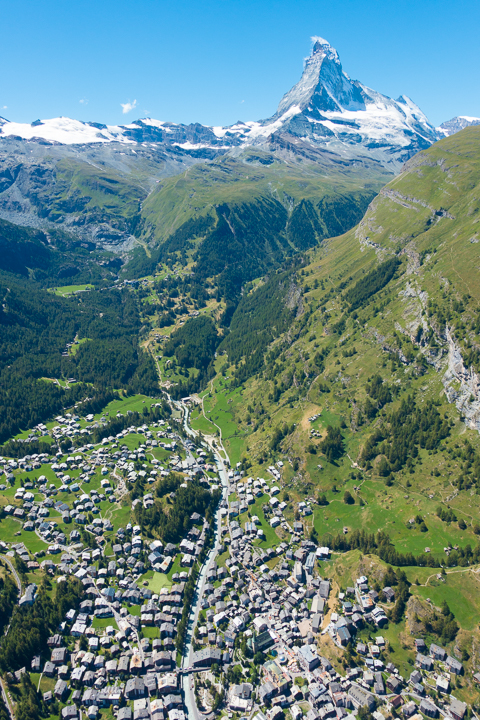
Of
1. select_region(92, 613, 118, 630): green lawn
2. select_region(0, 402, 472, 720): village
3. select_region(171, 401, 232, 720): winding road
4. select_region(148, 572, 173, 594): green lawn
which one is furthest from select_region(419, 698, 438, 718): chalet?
select_region(92, 613, 118, 630): green lawn

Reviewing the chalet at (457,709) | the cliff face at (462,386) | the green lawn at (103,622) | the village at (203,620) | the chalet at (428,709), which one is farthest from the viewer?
the cliff face at (462,386)

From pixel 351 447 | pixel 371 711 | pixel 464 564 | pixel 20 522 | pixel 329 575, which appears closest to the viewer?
pixel 371 711

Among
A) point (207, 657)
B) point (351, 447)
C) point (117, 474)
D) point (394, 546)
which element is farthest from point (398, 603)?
point (117, 474)

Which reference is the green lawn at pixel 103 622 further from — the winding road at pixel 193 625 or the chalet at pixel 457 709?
the chalet at pixel 457 709

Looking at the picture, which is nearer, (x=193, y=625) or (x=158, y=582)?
(x=193, y=625)

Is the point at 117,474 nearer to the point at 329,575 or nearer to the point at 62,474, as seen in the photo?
the point at 62,474

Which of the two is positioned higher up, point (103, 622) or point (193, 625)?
point (193, 625)

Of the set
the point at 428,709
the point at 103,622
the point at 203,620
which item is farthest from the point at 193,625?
the point at 428,709

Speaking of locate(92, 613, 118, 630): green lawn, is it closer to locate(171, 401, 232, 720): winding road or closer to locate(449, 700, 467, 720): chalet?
locate(171, 401, 232, 720): winding road

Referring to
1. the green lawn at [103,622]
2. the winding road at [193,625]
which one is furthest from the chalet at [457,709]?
the green lawn at [103,622]

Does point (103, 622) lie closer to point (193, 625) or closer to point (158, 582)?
point (158, 582)

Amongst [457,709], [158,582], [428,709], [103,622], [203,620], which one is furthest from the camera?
[158,582]
